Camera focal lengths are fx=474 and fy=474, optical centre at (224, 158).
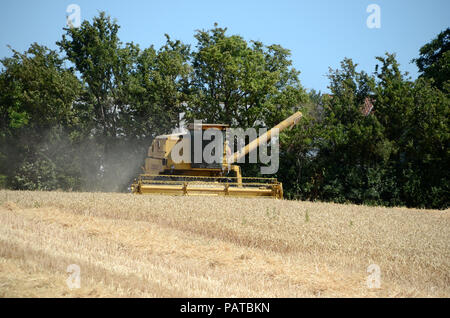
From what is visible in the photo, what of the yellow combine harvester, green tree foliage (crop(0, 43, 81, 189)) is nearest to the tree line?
green tree foliage (crop(0, 43, 81, 189))

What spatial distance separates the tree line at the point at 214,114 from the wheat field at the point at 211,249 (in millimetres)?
5801

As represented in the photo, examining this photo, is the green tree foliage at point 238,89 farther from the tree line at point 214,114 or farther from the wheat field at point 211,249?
the wheat field at point 211,249

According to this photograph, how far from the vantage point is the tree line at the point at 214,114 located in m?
18.3

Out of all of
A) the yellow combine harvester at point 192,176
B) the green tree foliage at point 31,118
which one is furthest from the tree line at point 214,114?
the yellow combine harvester at point 192,176

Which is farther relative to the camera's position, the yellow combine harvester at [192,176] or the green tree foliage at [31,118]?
the green tree foliage at [31,118]

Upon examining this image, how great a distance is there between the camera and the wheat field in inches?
233

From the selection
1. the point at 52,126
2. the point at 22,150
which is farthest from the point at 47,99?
the point at 22,150

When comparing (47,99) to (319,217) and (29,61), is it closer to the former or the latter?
(29,61)

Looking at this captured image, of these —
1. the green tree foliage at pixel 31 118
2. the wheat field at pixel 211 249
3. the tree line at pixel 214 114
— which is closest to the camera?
the wheat field at pixel 211 249

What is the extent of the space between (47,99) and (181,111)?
6.04m

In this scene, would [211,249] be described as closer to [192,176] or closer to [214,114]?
[192,176]

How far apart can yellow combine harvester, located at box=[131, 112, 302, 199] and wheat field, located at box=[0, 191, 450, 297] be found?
54.8 inches

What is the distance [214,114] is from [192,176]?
6.58 m

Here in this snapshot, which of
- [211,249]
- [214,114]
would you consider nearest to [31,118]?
[214,114]
